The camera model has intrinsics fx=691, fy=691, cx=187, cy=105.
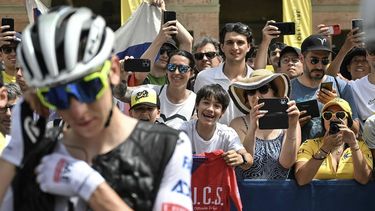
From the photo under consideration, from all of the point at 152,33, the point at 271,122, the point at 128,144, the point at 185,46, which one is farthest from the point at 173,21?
the point at 128,144

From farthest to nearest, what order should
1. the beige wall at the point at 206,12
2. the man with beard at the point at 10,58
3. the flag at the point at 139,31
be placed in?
1. the beige wall at the point at 206,12
2. the flag at the point at 139,31
3. the man with beard at the point at 10,58

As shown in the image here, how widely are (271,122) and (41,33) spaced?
11.2 ft

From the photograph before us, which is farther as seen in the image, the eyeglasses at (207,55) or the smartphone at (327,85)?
the eyeglasses at (207,55)

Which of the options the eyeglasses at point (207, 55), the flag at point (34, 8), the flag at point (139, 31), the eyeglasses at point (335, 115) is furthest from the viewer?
the flag at point (34, 8)

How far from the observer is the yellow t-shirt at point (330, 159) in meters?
5.58

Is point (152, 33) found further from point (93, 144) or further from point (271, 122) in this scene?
point (93, 144)

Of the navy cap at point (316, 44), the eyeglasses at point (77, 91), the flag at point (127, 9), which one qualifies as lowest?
the navy cap at point (316, 44)

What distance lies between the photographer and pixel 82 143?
2.38 m

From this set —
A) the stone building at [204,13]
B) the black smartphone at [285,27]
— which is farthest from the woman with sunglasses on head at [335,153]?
the stone building at [204,13]

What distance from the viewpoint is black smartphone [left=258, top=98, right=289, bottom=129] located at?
5.38 metres

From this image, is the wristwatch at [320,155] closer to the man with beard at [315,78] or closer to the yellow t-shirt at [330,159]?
the yellow t-shirt at [330,159]

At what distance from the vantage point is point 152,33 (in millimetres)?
8547

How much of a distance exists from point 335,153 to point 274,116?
0.68m

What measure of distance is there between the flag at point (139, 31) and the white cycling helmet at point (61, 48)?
615 centimetres
